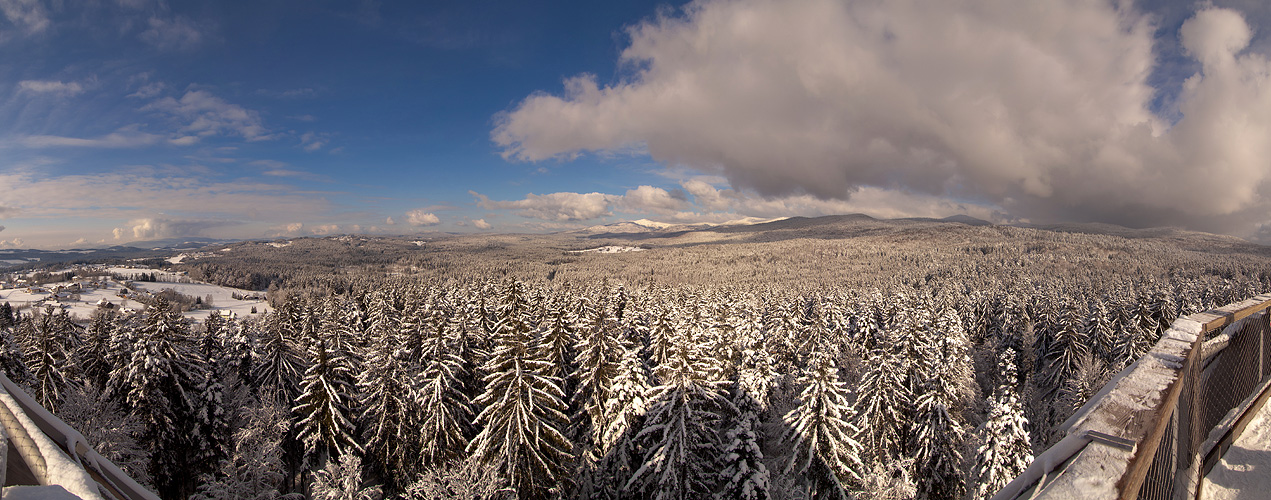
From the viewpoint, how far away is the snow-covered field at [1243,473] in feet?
14.3

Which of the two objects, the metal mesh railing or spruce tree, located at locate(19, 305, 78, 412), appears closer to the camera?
the metal mesh railing

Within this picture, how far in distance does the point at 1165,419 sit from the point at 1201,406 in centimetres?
342

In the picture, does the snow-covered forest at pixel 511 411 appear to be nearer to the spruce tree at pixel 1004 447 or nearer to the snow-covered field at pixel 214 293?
the spruce tree at pixel 1004 447

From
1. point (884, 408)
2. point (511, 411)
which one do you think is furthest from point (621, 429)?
point (884, 408)

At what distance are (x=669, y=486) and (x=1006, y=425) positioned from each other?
1563 cm

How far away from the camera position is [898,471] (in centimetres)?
2516

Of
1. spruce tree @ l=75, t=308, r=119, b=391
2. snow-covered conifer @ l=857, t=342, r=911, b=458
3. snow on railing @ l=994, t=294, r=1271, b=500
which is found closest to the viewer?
snow on railing @ l=994, t=294, r=1271, b=500

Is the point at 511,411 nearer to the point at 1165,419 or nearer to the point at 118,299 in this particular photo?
the point at 1165,419

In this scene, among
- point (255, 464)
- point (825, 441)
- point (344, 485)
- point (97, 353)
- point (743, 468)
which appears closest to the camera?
point (344, 485)

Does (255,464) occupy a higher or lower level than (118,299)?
A: higher

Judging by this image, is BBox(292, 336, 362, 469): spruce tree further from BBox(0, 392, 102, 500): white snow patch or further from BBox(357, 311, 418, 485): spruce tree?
BBox(0, 392, 102, 500): white snow patch

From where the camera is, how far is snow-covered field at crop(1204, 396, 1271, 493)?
4.37 meters

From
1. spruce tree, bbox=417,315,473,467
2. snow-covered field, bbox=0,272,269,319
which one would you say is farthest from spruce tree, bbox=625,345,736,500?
snow-covered field, bbox=0,272,269,319

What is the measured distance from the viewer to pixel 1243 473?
452 centimetres
